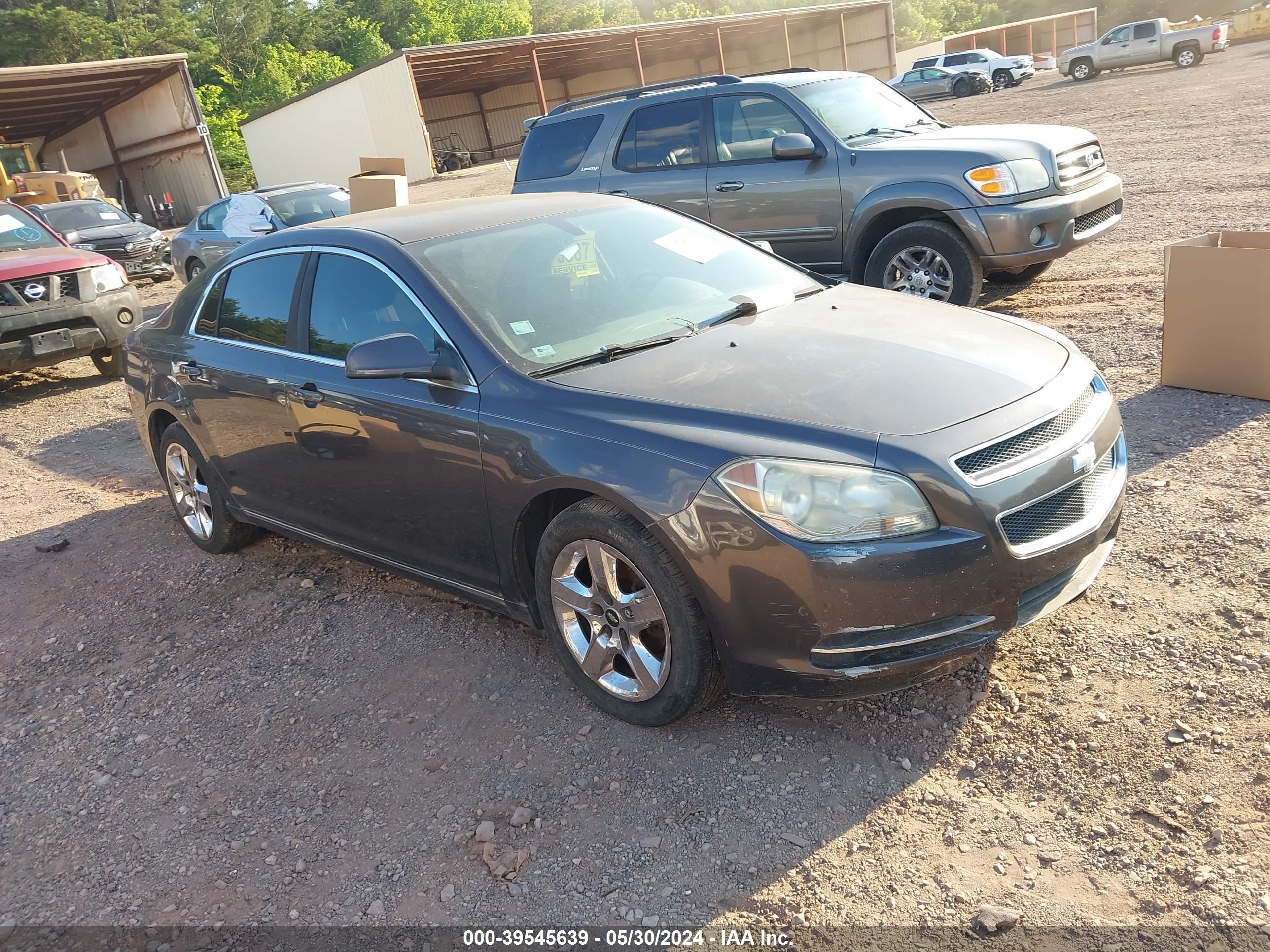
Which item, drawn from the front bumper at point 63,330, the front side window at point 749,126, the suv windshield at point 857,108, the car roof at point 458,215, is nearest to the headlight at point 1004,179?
the suv windshield at point 857,108

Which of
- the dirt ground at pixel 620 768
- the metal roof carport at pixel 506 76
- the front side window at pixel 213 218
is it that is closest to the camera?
the dirt ground at pixel 620 768

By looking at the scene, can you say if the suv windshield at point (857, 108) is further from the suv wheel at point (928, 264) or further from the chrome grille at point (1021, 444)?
the chrome grille at point (1021, 444)

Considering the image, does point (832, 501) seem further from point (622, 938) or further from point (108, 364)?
point (108, 364)

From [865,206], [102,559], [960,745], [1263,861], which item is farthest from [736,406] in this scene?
[865,206]

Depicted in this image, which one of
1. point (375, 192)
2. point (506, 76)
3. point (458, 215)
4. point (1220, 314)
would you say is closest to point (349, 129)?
point (506, 76)

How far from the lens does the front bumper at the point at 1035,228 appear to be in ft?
22.3

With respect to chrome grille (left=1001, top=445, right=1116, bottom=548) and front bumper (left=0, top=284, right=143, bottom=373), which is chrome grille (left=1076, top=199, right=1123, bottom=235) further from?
front bumper (left=0, top=284, right=143, bottom=373)

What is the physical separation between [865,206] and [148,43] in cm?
5813

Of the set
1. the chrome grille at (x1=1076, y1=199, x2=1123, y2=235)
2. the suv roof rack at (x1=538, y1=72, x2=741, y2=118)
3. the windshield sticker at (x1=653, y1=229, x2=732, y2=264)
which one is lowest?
the chrome grille at (x1=1076, y1=199, x2=1123, y2=235)

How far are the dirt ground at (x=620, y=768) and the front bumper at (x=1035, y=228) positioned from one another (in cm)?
A: 218

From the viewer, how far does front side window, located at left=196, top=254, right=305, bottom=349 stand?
439 cm

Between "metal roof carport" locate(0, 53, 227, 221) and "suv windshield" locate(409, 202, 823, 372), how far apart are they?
88.8ft

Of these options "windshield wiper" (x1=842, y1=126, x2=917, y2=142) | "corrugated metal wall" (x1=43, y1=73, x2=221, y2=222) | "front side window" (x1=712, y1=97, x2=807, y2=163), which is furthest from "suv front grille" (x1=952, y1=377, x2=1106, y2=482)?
"corrugated metal wall" (x1=43, y1=73, x2=221, y2=222)

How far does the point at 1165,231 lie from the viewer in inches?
377
